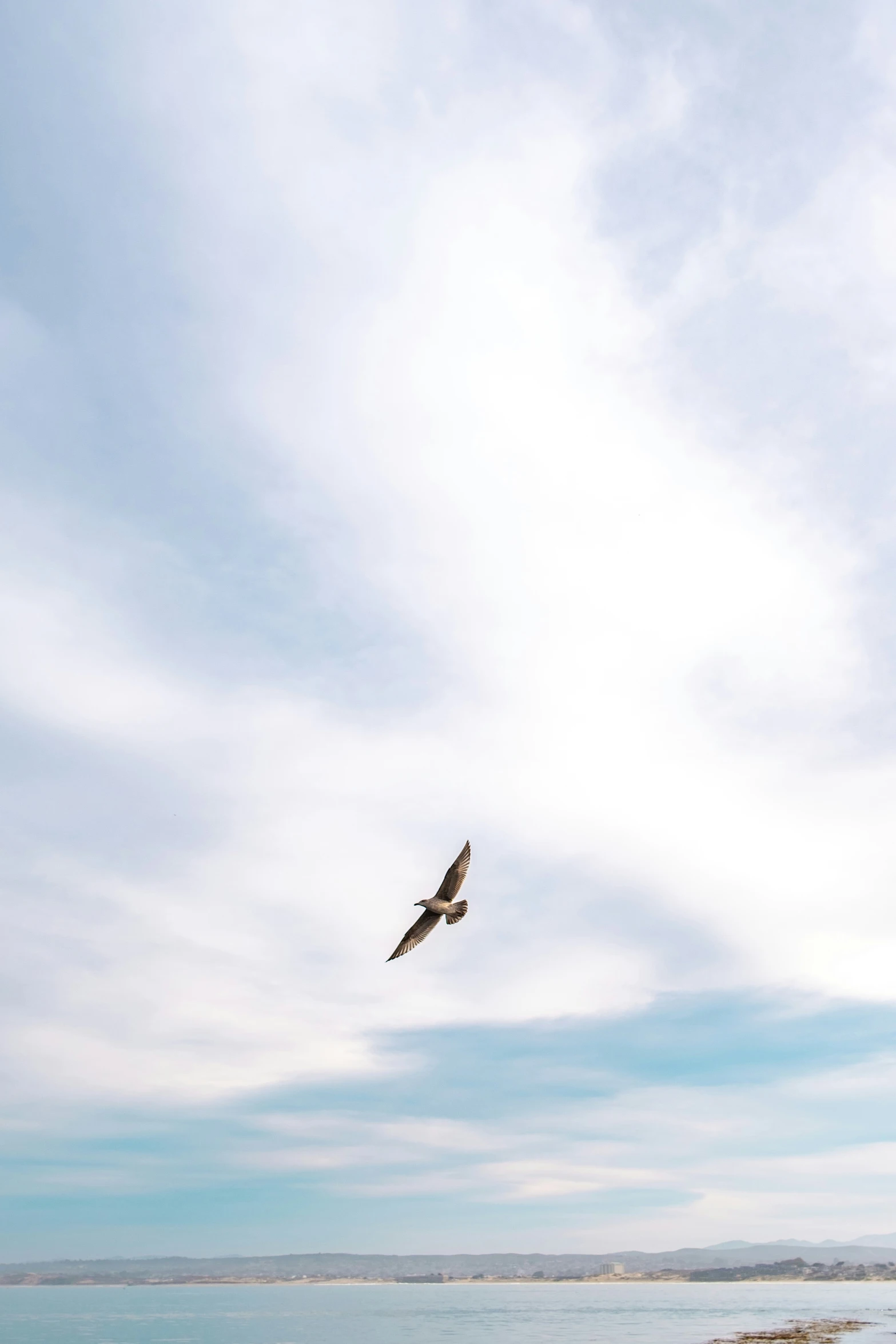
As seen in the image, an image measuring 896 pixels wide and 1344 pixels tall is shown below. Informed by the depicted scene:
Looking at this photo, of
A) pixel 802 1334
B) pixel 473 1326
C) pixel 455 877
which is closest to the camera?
pixel 455 877

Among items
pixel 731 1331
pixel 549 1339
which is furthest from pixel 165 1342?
pixel 731 1331

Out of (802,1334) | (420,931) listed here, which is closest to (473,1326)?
(802,1334)

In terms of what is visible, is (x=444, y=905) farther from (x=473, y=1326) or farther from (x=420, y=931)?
(x=473, y=1326)

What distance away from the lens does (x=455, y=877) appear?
29422 millimetres

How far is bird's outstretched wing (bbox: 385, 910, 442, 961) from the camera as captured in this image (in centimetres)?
2897

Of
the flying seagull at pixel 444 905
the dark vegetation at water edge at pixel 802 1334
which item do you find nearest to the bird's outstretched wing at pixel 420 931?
the flying seagull at pixel 444 905

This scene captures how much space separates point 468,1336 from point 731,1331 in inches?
1292

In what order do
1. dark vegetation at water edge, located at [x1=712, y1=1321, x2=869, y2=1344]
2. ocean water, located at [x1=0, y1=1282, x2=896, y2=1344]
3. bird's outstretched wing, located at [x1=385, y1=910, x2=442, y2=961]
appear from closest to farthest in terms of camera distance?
bird's outstretched wing, located at [x1=385, y1=910, x2=442, y2=961] < dark vegetation at water edge, located at [x1=712, y1=1321, x2=869, y2=1344] < ocean water, located at [x1=0, y1=1282, x2=896, y2=1344]

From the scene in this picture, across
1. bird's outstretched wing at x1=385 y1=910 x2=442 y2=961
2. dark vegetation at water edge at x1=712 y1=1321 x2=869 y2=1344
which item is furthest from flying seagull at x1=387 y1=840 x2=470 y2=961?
dark vegetation at water edge at x1=712 y1=1321 x2=869 y2=1344

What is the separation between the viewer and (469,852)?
29781 mm

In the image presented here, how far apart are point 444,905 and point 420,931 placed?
1.05 m

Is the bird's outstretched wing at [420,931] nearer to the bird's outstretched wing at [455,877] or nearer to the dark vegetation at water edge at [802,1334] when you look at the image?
the bird's outstretched wing at [455,877]

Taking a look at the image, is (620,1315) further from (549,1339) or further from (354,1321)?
(549,1339)

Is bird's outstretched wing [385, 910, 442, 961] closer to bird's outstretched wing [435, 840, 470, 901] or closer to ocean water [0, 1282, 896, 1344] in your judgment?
bird's outstretched wing [435, 840, 470, 901]
